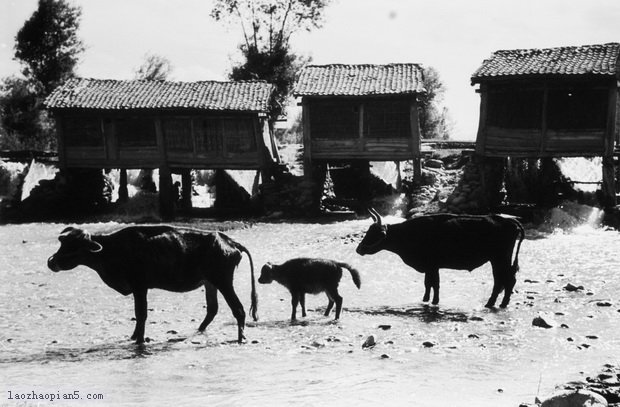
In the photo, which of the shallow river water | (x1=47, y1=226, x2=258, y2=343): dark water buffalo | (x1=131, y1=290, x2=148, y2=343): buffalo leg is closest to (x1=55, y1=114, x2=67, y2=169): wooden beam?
the shallow river water

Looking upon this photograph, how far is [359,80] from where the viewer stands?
96.7ft

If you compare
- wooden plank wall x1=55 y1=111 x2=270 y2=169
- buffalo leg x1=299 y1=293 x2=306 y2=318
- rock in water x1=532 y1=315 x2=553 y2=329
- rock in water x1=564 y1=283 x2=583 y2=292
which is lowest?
rock in water x1=564 y1=283 x2=583 y2=292

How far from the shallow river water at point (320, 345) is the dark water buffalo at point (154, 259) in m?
0.68

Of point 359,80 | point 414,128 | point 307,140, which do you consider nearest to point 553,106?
point 414,128

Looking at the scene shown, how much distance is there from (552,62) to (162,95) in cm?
→ 1354

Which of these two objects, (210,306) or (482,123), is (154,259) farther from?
(482,123)

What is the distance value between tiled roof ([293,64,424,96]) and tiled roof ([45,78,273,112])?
165 centimetres

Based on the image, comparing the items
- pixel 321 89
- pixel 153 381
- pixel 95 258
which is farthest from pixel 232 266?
pixel 321 89

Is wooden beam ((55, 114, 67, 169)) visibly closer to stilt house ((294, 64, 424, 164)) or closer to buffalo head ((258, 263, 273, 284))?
stilt house ((294, 64, 424, 164))

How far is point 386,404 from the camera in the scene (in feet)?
26.1

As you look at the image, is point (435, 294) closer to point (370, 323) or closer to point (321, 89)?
point (370, 323)

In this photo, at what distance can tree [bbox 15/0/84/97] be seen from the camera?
151 ft

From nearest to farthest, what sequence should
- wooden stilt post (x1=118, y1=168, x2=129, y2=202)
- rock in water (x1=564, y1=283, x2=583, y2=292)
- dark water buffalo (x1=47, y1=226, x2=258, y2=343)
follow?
dark water buffalo (x1=47, y1=226, x2=258, y2=343), rock in water (x1=564, y1=283, x2=583, y2=292), wooden stilt post (x1=118, y1=168, x2=129, y2=202)

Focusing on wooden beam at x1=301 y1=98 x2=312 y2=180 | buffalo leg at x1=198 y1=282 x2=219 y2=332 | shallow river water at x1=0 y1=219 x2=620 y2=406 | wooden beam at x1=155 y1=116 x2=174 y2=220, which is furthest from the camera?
wooden beam at x1=155 y1=116 x2=174 y2=220
